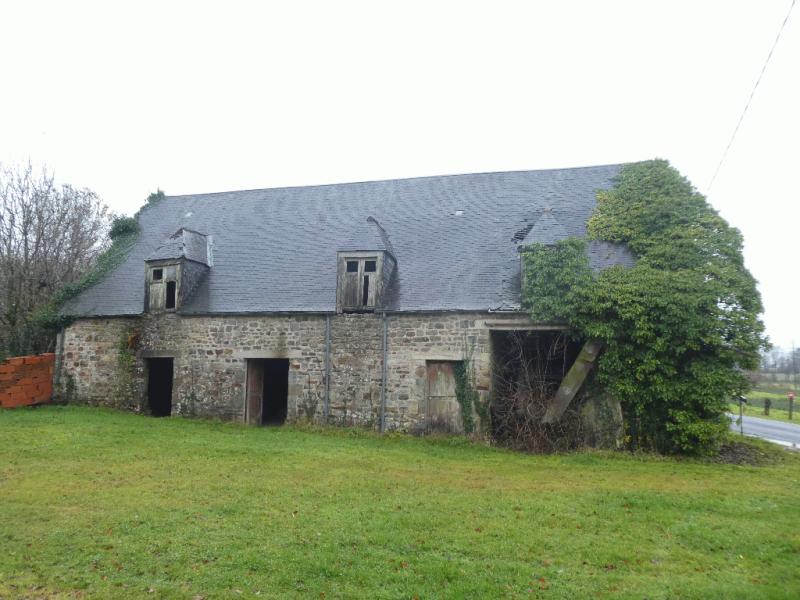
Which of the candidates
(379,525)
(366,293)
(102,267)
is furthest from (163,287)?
(379,525)

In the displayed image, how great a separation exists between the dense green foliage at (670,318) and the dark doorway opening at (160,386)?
11.6 meters

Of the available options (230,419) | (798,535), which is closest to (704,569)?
(798,535)

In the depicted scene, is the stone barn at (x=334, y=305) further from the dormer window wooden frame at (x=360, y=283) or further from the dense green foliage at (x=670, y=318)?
the dense green foliage at (x=670, y=318)

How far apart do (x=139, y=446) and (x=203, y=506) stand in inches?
196

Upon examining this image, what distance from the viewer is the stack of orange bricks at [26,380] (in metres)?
16.4

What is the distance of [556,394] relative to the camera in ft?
42.5

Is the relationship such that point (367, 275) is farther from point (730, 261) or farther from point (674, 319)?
point (730, 261)

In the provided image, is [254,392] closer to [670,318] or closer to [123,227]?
[123,227]

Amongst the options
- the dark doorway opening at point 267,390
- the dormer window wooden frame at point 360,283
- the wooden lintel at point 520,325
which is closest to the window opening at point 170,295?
the dark doorway opening at point 267,390

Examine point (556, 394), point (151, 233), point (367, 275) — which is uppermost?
point (151, 233)

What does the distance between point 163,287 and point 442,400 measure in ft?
29.1

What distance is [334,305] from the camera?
48.7 feet

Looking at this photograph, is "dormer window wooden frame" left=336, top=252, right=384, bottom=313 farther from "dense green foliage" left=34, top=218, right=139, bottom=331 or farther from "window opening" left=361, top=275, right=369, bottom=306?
"dense green foliage" left=34, top=218, right=139, bottom=331

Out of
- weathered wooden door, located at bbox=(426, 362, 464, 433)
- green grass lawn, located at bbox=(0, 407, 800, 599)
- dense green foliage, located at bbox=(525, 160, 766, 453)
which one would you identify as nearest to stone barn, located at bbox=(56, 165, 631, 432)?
weathered wooden door, located at bbox=(426, 362, 464, 433)
